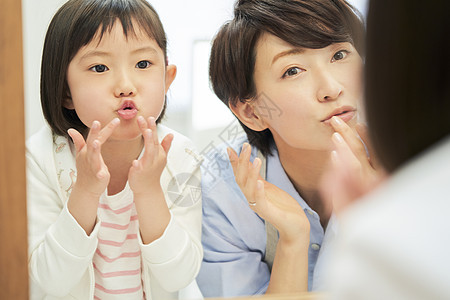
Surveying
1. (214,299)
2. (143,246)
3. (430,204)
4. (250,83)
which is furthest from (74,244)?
(430,204)

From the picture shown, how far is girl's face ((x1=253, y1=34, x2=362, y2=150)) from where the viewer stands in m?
0.65

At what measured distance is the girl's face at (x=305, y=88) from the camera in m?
0.65

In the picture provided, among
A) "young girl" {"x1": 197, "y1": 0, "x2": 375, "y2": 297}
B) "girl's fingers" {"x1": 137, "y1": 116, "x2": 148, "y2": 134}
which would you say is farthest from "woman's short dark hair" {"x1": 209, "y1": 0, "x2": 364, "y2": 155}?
"girl's fingers" {"x1": 137, "y1": 116, "x2": 148, "y2": 134}

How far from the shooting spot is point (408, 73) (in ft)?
0.74

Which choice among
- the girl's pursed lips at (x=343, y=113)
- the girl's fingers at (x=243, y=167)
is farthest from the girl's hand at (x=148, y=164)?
the girl's pursed lips at (x=343, y=113)

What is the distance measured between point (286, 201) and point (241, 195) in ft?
0.19

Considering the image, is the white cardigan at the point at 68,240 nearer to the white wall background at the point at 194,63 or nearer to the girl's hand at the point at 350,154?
the white wall background at the point at 194,63

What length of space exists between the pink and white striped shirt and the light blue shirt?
0.29ft

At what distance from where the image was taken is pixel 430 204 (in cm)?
19

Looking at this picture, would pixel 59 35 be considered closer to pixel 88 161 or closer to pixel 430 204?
pixel 88 161

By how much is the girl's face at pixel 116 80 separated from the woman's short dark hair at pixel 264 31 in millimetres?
88

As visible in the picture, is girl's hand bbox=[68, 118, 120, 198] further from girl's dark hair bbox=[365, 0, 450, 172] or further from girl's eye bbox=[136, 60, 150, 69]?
girl's dark hair bbox=[365, 0, 450, 172]

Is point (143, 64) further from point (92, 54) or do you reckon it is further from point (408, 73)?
point (408, 73)

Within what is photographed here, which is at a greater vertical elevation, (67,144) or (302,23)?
(302,23)
